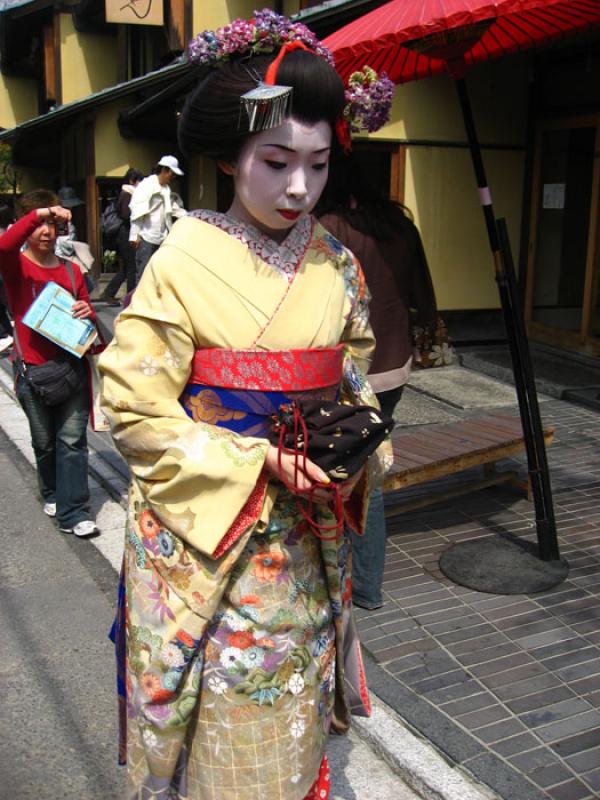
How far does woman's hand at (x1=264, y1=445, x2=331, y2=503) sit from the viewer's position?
1.72 meters

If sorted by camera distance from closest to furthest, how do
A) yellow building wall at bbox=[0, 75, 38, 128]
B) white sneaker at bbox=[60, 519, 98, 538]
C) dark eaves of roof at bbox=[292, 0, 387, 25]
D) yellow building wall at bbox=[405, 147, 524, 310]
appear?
1. white sneaker at bbox=[60, 519, 98, 538]
2. dark eaves of roof at bbox=[292, 0, 387, 25]
3. yellow building wall at bbox=[405, 147, 524, 310]
4. yellow building wall at bbox=[0, 75, 38, 128]

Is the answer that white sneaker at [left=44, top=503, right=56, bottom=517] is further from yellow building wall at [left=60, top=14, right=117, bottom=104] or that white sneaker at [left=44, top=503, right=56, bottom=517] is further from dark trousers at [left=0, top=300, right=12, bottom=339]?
yellow building wall at [left=60, top=14, right=117, bottom=104]

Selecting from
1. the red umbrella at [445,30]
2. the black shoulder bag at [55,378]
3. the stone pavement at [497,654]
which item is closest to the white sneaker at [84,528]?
the black shoulder bag at [55,378]

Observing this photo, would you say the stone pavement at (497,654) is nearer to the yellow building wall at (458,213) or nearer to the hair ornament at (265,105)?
the hair ornament at (265,105)

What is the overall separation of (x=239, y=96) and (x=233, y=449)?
2.50ft

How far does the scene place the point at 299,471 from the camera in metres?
1.72

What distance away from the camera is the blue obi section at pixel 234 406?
1782mm

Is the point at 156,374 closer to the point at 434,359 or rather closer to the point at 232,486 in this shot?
the point at 232,486

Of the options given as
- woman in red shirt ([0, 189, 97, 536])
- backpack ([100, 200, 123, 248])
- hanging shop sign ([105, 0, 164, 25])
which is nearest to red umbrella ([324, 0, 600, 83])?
woman in red shirt ([0, 189, 97, 536])

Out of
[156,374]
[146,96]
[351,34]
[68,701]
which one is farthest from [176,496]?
[146,96]

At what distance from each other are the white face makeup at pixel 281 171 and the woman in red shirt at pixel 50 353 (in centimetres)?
277

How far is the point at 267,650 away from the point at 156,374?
Answer: 65 cm

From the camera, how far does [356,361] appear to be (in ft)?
6.88

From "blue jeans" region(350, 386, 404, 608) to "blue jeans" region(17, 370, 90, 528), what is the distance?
5.82ft
